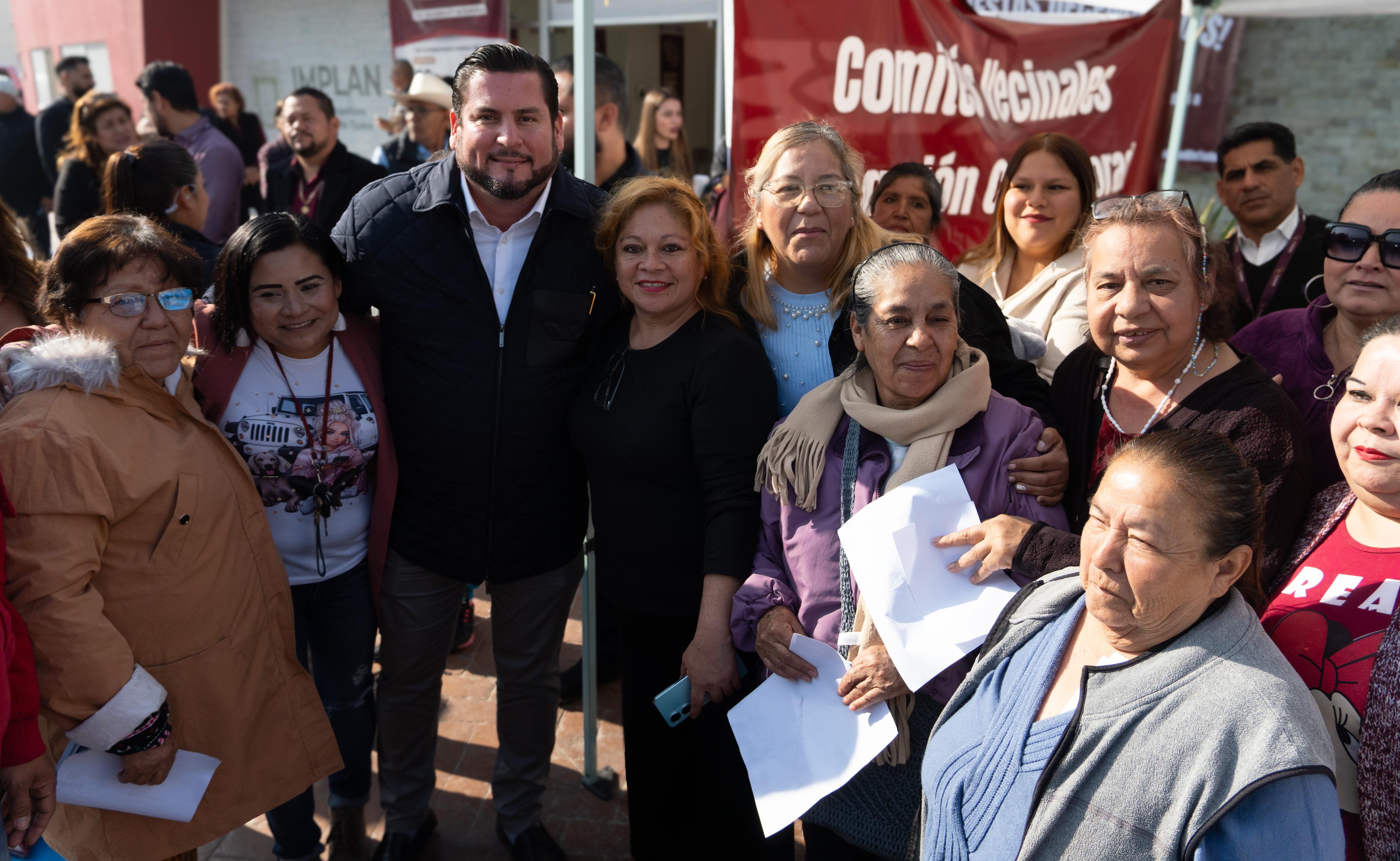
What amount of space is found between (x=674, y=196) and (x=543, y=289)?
485mm

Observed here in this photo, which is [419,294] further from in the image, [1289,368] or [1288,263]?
[1288,263]

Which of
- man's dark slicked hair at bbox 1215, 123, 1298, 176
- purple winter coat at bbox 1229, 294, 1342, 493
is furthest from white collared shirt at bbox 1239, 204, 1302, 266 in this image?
purple winter coat at bbox 1229, 294, 1342, 493

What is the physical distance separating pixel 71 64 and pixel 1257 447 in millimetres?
11387

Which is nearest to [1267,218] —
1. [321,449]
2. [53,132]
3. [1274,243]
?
[1274,243]

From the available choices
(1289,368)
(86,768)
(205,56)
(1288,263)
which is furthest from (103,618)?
(205,56)

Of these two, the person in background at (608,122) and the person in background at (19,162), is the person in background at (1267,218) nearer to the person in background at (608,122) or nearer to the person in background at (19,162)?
the person in background at (608,122)

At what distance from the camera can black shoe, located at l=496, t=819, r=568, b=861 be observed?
3.02m

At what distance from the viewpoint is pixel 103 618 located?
2.08 meters

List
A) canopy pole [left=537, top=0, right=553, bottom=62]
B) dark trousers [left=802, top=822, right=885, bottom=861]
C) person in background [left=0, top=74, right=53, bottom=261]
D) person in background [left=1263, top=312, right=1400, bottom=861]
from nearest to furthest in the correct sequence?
person in background [left=1263, top=312, right=1400, bottom=861], dark trousers [left=802, top=822, right=885, bottom=861], person in background [left=0, top=74, right=53, bottom=261], canopy pole [left=537, top=0, right=553, bottom=62]

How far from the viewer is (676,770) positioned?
2.78 metres

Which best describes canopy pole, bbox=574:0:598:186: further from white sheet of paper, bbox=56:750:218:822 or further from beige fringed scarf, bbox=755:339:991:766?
white sheet of paper, bbox=56:750:218:822

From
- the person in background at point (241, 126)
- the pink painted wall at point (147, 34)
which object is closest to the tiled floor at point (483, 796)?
the person in background at point (241, 126)

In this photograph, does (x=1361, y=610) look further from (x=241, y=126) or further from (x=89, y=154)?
(x=241, y=126)

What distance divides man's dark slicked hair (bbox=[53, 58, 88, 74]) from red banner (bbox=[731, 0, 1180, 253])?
916 cm
